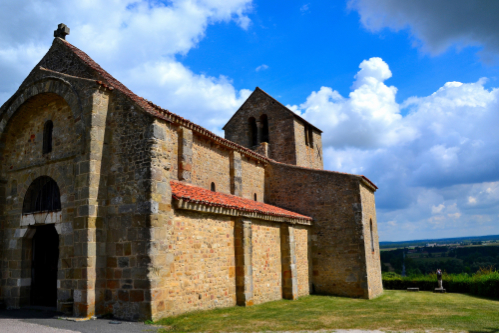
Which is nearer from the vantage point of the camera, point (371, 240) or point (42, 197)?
point (42, 197)

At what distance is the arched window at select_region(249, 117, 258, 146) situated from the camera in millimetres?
24719

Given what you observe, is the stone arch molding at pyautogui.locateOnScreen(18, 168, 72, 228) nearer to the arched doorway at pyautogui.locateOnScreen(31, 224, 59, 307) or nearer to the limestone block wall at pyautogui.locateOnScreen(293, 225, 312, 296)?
the arched doorway at pyautogui.locateOnScreen(31, 224, 59, 307)

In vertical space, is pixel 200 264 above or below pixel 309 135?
below

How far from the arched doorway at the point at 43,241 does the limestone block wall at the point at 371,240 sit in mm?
12650

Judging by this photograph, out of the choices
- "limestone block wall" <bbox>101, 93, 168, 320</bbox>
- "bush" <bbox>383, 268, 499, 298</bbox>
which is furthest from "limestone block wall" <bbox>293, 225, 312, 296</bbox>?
"bush" <bbox>383, 268, 499, 298</bbox>

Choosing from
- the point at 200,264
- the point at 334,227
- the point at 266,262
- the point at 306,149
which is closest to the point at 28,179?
the point at 200,264

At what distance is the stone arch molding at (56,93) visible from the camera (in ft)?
34.9

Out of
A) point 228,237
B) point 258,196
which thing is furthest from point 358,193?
point 228,237

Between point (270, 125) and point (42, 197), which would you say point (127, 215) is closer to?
point (42, 197)

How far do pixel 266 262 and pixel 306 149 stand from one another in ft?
38.7

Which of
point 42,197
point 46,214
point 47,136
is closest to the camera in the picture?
point 46,214

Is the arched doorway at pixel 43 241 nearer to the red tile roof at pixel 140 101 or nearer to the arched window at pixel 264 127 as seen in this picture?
the red tile roof at pixel 140 101

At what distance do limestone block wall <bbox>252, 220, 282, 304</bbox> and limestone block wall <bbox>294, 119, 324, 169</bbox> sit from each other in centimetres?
864

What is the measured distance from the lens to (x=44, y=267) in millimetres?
12492
